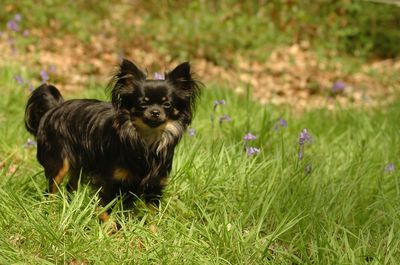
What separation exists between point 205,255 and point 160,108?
0.92 metres

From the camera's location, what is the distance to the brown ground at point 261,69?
8.63 meters

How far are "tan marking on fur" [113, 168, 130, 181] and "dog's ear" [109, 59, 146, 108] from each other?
404 millimetres

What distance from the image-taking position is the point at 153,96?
3574mm

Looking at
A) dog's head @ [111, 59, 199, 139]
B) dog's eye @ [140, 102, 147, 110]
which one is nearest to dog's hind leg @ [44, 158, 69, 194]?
dog's head @ [111, 59, 199, 139]

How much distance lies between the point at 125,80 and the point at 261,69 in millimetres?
6781

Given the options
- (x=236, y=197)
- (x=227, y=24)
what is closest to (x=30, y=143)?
(x=236, y=197)

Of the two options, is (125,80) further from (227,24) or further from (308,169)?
(227,24)

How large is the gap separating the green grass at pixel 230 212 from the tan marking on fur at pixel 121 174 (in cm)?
21

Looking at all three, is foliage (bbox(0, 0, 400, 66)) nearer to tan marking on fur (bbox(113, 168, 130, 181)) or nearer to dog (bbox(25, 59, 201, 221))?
dog (bbox(25, 59, 201, 221))

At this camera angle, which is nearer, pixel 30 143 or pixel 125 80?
pixel 125 80

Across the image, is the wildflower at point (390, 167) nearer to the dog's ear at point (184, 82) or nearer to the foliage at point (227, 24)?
the dog's ear at point (184, 82)

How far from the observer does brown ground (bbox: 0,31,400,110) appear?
340 inches

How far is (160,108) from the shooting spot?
353cm

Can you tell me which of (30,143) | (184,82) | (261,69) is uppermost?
(184,82)
